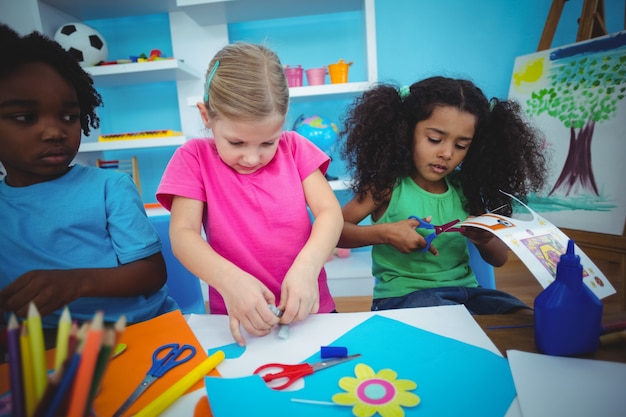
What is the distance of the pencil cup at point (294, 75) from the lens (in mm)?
1762

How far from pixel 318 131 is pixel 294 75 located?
291 mm

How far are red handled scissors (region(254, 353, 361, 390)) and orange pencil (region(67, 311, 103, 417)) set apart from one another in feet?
0.78

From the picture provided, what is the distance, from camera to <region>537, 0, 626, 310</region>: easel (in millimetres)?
1494

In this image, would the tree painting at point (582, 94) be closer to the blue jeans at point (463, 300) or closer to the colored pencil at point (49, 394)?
the blue jeans at point (463, 300)

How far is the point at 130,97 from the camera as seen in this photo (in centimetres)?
215

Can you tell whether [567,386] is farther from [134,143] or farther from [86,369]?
[134,143]

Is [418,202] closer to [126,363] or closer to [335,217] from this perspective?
[335,217]

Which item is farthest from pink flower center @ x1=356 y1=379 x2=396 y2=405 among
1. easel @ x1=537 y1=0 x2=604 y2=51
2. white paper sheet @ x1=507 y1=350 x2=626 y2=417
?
easel @ x1=537 y1=0 x2=604 y2=51

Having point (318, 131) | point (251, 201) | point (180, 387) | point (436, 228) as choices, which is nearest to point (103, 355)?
point (180, 387)

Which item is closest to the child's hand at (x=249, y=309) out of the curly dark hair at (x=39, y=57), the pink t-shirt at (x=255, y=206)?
the pink t-shirt at (x=255, y=206)

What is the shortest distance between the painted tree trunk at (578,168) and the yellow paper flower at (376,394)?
1.64 meters

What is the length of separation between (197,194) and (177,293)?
1.26 feet

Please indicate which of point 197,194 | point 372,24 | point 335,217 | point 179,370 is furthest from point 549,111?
point 179,370

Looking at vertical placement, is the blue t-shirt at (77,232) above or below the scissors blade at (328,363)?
above
